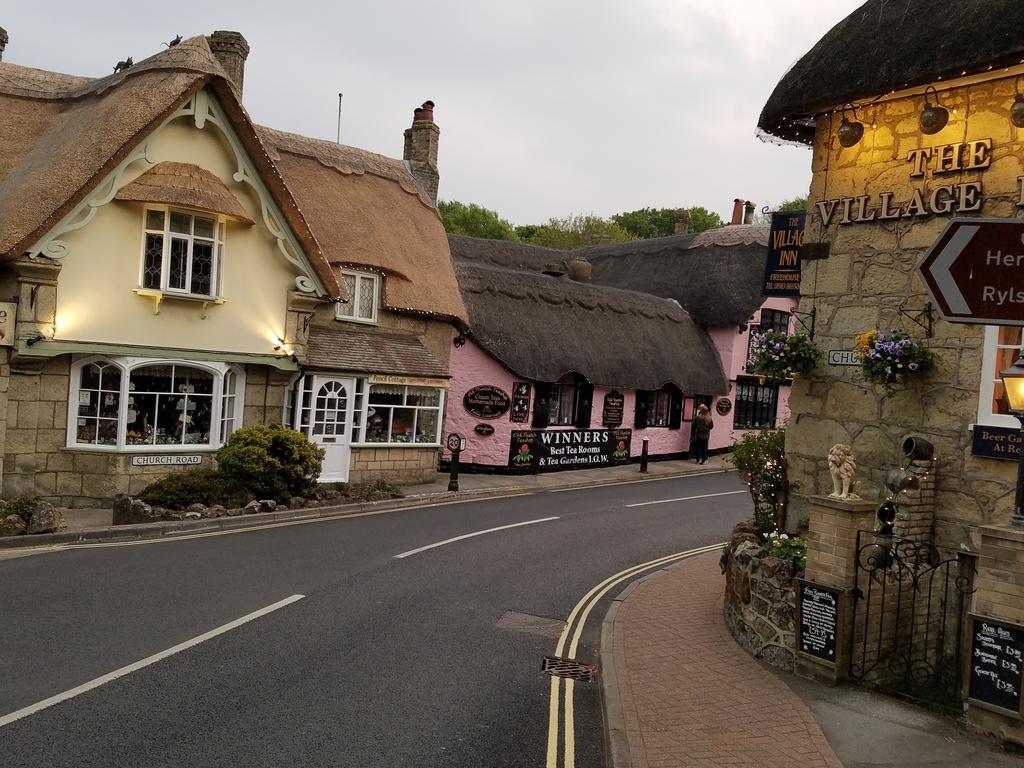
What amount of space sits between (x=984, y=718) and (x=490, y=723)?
402 centimetres

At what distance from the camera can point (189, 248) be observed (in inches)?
680

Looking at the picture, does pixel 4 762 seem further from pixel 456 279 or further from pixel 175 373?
pixel 456 279

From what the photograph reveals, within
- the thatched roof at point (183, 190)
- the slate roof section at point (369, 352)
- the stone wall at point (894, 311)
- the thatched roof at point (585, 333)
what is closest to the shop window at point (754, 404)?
the thatched roof at point (585, 333)

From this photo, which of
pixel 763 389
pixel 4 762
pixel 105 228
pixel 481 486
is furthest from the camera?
pixel 763 389

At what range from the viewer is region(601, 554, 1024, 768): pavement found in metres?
6.41

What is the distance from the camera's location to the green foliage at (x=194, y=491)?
15.9m

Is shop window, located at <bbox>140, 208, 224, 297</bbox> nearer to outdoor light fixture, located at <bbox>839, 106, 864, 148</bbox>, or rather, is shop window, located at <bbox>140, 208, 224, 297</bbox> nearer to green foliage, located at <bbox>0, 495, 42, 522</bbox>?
green foliage, located at <bbox>0, 495, 42, 522</bbox>

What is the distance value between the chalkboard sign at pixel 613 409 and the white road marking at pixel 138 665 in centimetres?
1900

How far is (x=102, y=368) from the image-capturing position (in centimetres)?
1673

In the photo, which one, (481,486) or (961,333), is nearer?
(961,333)

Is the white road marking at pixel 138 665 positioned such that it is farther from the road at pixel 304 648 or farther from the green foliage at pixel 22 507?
the green foliage at pixel 22 507

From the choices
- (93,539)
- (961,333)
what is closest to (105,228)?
(93,539)

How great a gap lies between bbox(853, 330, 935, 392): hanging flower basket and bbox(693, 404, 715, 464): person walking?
820 inches

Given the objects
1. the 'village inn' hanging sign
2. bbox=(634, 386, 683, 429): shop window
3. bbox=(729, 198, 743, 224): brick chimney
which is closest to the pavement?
the 'village inn' hanging sign
